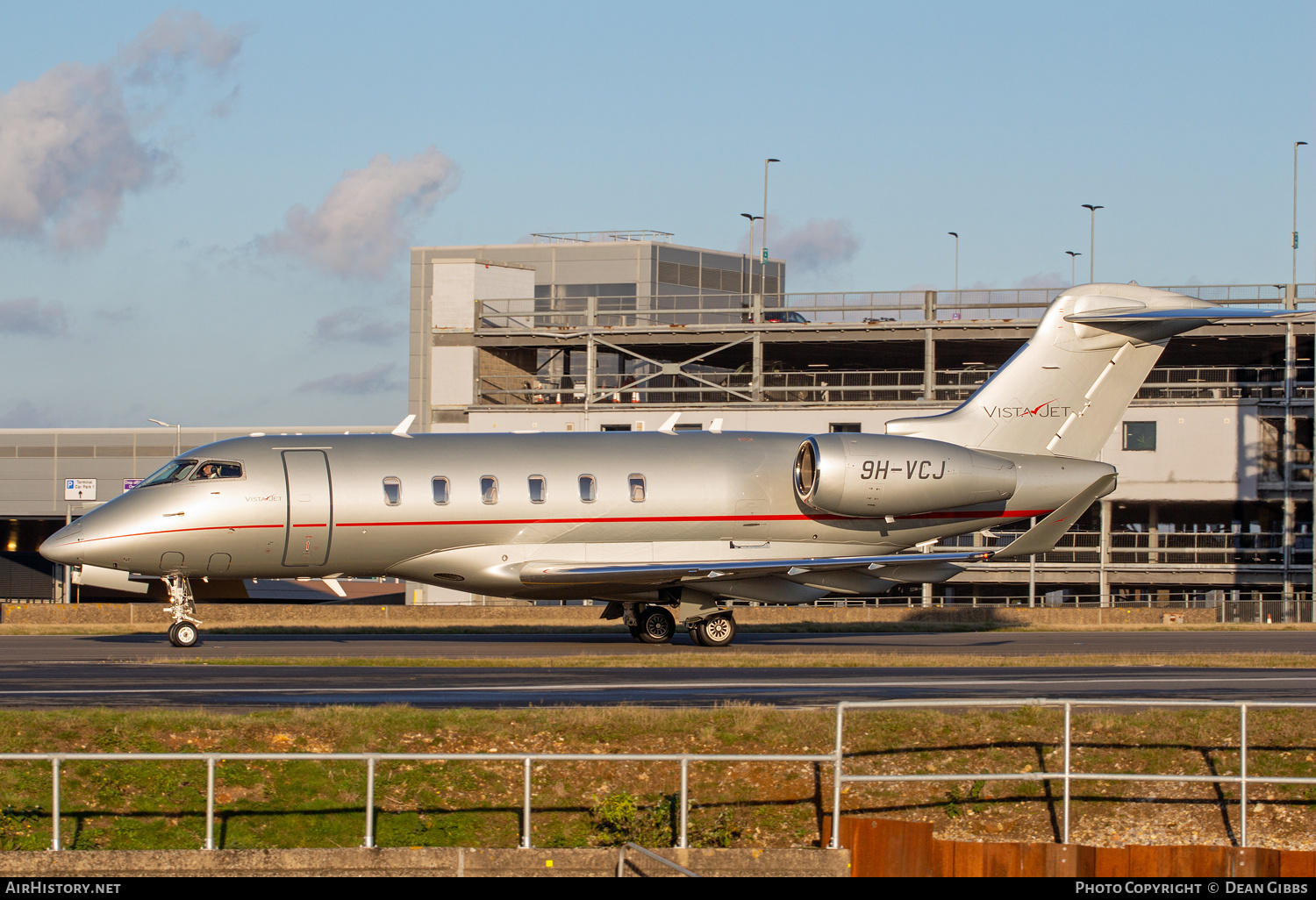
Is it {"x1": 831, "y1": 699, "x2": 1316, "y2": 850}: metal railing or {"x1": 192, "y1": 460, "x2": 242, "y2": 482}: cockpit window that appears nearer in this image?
{"x1": 831, "y1": 699, "x2": 1316, "y2": 850}: metal railing

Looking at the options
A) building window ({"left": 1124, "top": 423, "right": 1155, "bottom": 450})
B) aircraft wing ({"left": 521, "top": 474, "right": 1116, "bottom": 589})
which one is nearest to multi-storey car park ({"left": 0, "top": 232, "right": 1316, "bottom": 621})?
building window ({"left": 1124, "top": 423, "right": 1155, "bottom": 450})

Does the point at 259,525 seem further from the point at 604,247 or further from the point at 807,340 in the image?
the point at 604,247

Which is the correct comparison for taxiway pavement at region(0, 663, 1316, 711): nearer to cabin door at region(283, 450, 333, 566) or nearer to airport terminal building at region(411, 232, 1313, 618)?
cabin door at region(283, 450, 333, 566)

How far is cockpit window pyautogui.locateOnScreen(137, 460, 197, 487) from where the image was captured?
28125 mm

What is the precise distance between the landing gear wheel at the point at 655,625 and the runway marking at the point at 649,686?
33.2ft

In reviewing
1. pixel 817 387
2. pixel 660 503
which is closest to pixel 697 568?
pixel 660 503

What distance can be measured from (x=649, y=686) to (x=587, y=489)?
31.5 ft

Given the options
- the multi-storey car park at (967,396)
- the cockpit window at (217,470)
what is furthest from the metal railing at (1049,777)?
the multi-storey car park at (967,396)

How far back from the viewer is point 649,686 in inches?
800

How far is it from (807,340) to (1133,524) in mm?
17177

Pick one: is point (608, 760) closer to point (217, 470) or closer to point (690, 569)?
point (690, 569)

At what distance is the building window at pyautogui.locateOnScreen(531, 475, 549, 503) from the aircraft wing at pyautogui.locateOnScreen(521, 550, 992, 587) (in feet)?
4.48

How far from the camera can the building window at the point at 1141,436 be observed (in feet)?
165

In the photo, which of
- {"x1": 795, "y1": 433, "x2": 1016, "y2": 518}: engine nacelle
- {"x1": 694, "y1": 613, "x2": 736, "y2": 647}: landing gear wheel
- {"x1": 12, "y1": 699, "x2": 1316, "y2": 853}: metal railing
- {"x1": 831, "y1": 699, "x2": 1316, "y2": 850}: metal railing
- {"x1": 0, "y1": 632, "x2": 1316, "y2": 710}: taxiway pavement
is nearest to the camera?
{"x1": 12, "y1": 699, "x2": 1316, "y2": 853}: metal railing
